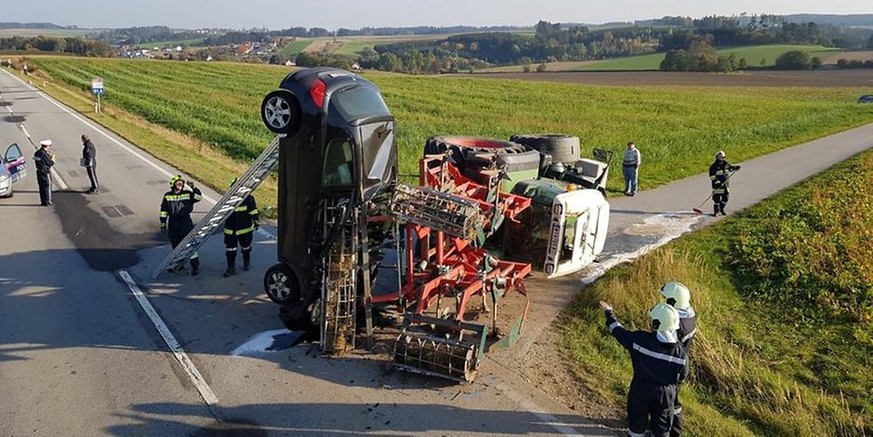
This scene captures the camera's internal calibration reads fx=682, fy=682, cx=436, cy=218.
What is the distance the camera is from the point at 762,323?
9.73 m

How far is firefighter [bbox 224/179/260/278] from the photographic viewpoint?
10008 mm

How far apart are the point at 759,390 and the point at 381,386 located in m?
4.09

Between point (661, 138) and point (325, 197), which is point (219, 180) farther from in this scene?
point (661, 138)

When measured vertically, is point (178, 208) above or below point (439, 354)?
above

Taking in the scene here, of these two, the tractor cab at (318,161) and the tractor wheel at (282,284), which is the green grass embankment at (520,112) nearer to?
the tractor wheel at (282,284)

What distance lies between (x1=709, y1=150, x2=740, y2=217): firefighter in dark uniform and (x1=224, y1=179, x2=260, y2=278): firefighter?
1013 cm

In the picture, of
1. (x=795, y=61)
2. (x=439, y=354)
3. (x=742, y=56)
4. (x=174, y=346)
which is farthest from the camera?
(x=742, y=56)

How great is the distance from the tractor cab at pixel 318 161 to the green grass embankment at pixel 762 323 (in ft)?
10.4

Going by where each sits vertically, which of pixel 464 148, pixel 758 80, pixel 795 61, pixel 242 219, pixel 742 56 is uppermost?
pixel 742 56

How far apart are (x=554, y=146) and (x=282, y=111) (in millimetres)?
7343

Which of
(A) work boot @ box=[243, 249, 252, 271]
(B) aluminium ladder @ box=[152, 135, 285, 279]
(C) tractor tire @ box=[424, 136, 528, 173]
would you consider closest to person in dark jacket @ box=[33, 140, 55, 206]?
(B) aluminium ladder @ box=[152, 135, 285, 279]

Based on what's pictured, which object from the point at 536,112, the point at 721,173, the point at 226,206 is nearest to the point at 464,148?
the point at 226,206

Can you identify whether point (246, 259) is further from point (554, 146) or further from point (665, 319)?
point (665, 319)

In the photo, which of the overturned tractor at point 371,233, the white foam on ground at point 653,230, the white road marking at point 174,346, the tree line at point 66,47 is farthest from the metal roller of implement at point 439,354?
the tree line at point 66,47
